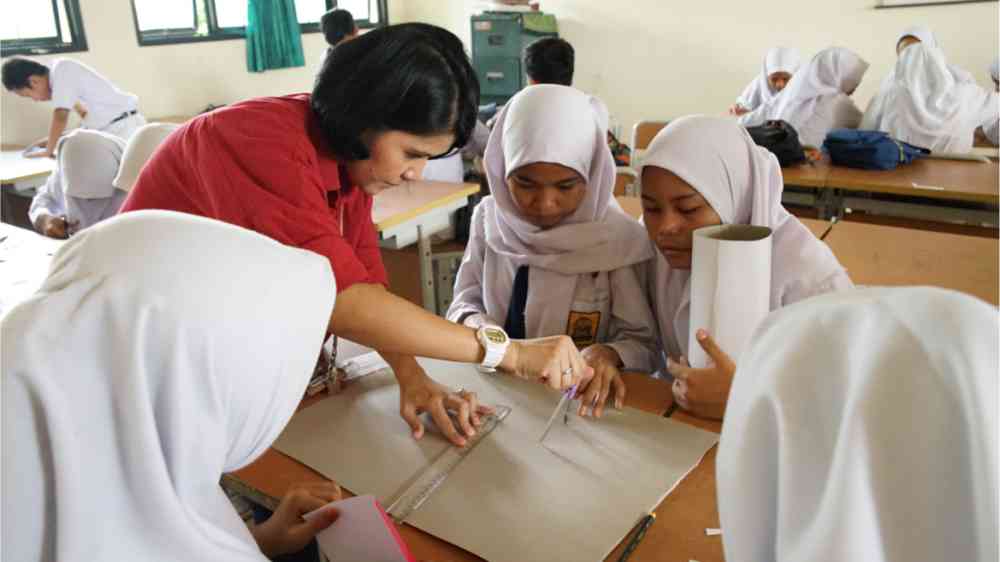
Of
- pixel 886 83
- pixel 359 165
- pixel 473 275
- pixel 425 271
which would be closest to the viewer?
pixel 359 165

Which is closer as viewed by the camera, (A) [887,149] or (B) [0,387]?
(B) [0,387]

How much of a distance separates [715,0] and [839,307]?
20.7 ft

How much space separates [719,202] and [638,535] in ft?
2.41

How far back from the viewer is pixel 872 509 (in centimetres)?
38

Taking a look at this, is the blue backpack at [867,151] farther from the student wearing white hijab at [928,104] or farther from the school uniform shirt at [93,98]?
the school uniform shirt at [93,98]

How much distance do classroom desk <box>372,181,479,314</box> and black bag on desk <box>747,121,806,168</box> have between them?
1413mm

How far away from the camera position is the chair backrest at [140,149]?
2289 mm

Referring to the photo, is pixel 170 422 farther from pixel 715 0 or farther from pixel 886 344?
pixel 715 0

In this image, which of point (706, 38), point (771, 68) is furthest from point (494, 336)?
point (706, 38)

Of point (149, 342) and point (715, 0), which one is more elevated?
point (715, 0)

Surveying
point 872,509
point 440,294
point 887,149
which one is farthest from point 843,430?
point 887,149

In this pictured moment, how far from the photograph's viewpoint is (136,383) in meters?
0.53

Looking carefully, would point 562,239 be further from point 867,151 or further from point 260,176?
point 867,151

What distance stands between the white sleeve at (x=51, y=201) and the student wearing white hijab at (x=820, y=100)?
370cm
